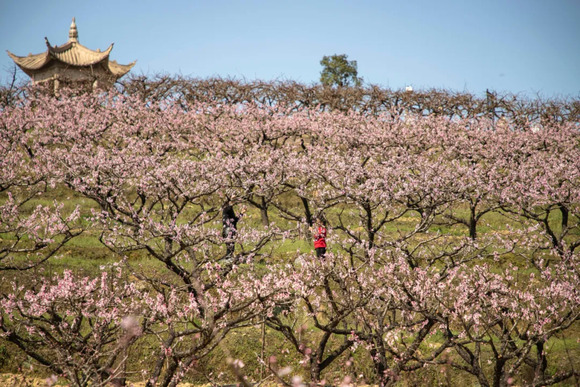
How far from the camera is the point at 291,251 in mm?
19750

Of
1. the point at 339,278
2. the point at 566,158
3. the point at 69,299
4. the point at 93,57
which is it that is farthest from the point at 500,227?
the point at 93,57

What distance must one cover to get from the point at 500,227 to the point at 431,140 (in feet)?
23.1

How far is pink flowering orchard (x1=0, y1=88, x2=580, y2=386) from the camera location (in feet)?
32.2

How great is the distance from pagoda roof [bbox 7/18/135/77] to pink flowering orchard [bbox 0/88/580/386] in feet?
38.2

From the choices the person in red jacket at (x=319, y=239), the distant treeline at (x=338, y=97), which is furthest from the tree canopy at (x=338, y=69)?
the person in red jacket at (x=319, y=239)

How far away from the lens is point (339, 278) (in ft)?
35.2

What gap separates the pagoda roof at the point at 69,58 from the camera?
41.5m

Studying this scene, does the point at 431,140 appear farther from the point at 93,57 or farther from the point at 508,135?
the point at 93,57

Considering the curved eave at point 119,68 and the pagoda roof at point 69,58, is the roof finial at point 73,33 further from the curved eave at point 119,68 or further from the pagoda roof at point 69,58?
the curved eave at point 119,68

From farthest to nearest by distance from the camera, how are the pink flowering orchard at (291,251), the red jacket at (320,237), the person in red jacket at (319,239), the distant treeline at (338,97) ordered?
1. the distant treeline at (338,97)
2. the person in red jacket at (319,239)
3. the red jacket at (320,237)
4. the pink flowering orchard at (291,251)

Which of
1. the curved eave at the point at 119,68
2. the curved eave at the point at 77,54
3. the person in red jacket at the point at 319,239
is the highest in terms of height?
the curved eave at the point at 77,54

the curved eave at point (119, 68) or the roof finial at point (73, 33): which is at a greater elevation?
the roof finial at point (73, 33)

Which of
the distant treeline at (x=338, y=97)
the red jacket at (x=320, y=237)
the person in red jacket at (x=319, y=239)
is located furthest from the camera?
the distant treeline at (x=338, y=97)

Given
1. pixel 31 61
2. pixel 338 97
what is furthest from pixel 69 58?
pixel 338 97
